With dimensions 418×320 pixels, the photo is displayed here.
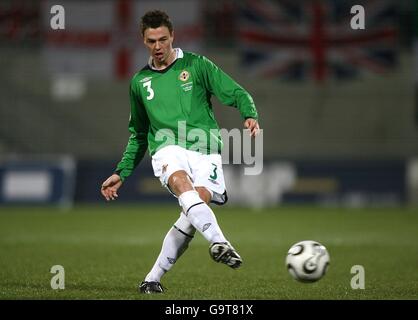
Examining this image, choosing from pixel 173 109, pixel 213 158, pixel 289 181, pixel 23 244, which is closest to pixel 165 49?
pixel 173 109

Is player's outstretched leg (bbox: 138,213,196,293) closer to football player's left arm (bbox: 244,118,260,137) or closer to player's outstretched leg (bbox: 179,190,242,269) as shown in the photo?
player's outstretched leg (bbox: 179,190,242,269)

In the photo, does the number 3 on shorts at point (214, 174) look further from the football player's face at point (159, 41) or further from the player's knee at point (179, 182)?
the football player's face at point (159, 41)

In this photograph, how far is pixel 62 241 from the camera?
1162cm

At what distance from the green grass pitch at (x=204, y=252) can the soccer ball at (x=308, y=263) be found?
0.23 m

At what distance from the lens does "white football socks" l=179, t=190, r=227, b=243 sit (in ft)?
19.6

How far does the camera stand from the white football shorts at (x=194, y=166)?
632 centimetres

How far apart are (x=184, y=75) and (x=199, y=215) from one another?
112 cm

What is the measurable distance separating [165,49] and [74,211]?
36.6 ft

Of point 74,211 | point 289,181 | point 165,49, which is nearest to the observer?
point 165,49

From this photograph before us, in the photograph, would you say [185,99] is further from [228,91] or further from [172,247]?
[172,247]

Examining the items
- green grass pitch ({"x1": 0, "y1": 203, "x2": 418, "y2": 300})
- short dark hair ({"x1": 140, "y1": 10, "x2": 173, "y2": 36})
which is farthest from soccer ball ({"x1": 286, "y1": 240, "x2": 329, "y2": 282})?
short dark hair ({"x1": 140, "y1": 10, "x2": 173, "y2": 36})

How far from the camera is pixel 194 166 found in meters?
6.39

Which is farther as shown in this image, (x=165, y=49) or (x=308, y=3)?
(x=308, y=3)

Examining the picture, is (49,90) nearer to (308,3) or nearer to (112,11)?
(112,11)
